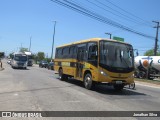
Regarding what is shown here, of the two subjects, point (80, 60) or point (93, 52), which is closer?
point (93, 52)

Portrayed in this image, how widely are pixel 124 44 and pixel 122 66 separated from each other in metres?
1.52

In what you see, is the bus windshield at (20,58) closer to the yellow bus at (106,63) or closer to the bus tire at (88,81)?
the yellow bus at (106,63)

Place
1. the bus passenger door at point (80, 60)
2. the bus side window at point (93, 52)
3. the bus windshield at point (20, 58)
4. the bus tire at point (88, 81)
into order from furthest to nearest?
1. the bus windshield at point (20, 58)
2. the bus passenger door at point (80, 60)
3. the bus tire at point (88, 81)
4. the bus side window at point (93, 52)

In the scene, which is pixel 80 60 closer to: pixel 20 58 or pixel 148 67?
pixel 148 67

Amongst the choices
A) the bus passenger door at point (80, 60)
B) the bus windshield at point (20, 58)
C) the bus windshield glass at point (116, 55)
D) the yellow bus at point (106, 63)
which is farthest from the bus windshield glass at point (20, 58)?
the bus windshield glass at point (116, 55)

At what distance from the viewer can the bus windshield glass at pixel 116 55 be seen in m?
16.9

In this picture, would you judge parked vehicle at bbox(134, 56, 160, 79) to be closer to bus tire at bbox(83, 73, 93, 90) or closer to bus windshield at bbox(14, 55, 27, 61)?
bus windshield at bbox(14, 55, 27, 61)

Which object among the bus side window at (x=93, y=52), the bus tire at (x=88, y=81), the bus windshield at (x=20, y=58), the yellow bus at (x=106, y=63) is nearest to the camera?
the yellow bus at (x=106, y=63)

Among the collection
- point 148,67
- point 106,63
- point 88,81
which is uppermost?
point 106,63

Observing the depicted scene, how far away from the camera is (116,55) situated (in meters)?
17.2

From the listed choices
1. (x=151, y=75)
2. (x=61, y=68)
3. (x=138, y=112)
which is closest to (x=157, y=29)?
(x=151, y=75)

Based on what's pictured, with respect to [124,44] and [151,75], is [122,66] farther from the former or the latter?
[151,75]

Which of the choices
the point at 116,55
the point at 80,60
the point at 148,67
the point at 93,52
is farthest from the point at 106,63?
the point at 148,67

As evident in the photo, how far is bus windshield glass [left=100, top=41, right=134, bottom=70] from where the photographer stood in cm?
1692
